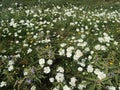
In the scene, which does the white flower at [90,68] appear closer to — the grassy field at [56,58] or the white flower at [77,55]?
the grassy field at [56,58]

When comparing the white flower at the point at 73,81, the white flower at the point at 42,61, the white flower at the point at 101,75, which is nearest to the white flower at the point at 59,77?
the white flower at the point at 73,81

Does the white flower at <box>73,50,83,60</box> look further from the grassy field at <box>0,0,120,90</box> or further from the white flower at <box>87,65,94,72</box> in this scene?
the white flower at <box>87,65,94,72</box>

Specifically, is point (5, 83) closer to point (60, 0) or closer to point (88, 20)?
point (88, 20)

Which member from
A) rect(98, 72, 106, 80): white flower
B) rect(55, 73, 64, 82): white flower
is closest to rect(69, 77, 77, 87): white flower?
rect(55, 73, 64, 82): white flower

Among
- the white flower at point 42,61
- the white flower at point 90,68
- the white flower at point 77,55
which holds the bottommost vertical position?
the white flower at point 90,68

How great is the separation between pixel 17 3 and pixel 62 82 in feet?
22.6

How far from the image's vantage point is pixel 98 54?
194 inches

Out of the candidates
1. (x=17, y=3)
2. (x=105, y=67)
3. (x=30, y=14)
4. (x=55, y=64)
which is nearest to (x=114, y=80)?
(x=105, y=67)

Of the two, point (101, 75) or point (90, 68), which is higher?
point (90, 68)

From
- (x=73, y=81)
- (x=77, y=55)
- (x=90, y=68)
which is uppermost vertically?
(x=77, y=55)

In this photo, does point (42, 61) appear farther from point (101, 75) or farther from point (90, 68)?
point (101, 75)

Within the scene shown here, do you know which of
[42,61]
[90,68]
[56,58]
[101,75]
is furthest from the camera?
[56,58]

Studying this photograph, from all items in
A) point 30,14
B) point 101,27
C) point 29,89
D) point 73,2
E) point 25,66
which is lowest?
point 29,89

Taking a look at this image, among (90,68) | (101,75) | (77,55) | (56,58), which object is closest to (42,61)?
(56,58)
